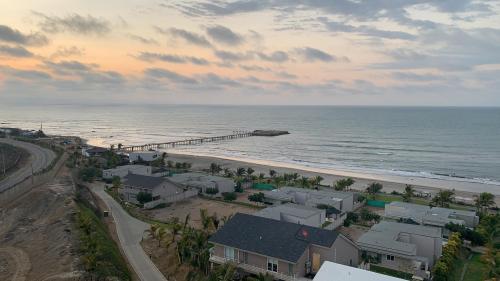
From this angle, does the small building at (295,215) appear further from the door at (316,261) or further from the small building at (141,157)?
the small building at (141,157)

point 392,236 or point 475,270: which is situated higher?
point 392,236

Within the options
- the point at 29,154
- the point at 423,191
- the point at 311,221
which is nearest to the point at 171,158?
the point at 29,154

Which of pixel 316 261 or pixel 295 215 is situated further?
pixel 295 215

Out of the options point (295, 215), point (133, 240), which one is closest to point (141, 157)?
point (133, 240)

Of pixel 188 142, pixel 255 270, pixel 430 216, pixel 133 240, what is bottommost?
pixel 133 240

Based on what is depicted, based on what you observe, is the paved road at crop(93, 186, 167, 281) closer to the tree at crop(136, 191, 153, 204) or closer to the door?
the tree at crop(136, 191, 153, 204)

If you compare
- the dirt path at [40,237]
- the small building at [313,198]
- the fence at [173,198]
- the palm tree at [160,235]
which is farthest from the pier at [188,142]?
the palm tree at [160,235]

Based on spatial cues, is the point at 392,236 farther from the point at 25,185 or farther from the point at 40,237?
the point at 25,185

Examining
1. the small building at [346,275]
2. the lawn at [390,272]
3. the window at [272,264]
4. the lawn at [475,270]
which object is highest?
the small building at [346,275]
